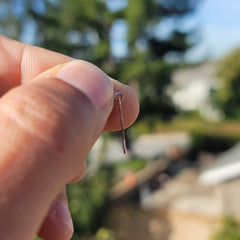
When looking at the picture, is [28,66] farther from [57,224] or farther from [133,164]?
[133,164]

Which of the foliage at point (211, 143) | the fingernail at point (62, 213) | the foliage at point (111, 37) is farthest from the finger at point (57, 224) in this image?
the foliage at point (211, 143)

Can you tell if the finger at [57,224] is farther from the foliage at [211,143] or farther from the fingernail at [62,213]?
the foliage at [211,143]

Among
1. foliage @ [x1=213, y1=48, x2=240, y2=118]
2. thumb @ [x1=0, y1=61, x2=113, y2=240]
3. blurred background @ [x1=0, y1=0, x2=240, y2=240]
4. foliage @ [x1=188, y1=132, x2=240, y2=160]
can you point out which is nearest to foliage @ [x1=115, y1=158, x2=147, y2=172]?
blurred background @ [x1=0, y1=0, x2=240, y2=240]

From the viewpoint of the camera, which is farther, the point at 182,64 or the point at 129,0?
the point at 182,64

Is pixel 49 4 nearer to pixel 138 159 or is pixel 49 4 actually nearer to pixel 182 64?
pixel 182 64

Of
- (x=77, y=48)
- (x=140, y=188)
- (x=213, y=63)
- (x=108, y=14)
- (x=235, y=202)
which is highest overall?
(x=108, y=14)

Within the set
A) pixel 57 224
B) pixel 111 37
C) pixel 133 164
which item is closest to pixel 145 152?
pixel 133 164

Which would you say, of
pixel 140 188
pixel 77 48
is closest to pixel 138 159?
pixel 140 188

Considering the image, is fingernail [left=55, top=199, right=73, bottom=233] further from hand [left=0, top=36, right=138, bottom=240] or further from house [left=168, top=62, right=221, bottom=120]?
house [left=168, top=62, right=221, bottom=120]
